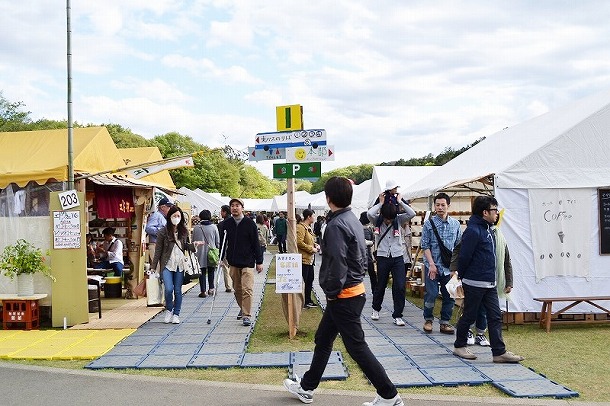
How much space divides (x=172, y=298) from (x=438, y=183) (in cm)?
556

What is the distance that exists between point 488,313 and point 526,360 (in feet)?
2.10

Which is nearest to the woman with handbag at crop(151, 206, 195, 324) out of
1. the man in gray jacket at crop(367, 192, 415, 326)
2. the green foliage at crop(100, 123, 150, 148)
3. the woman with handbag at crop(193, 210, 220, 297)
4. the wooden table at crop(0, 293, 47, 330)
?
the wooden table at crop(0, 293, 47, 330)

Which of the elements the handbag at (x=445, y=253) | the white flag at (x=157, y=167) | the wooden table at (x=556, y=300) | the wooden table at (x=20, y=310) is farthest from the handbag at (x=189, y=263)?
the wooden table at (x=556, y=300)

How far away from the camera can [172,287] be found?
31.7ft

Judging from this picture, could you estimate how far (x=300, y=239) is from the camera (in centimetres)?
1012

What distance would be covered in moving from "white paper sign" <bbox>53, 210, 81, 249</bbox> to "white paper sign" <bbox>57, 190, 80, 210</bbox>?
0.34 ft

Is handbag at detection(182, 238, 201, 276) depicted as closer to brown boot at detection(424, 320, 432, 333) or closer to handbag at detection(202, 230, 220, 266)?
handbag at detection(202, 230, 220, 266)

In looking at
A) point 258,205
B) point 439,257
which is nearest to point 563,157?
point 439,257

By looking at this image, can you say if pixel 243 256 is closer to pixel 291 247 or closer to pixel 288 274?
pixel 291 247

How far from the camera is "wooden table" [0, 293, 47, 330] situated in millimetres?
9516

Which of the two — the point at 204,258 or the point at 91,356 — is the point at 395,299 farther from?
the point at 204,258

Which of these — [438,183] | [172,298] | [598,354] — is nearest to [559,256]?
[598,354]

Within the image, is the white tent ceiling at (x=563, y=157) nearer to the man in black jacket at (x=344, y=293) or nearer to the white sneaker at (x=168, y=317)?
the man in black jacket at (x=344, y=293)

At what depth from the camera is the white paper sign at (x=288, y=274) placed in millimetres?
8211
